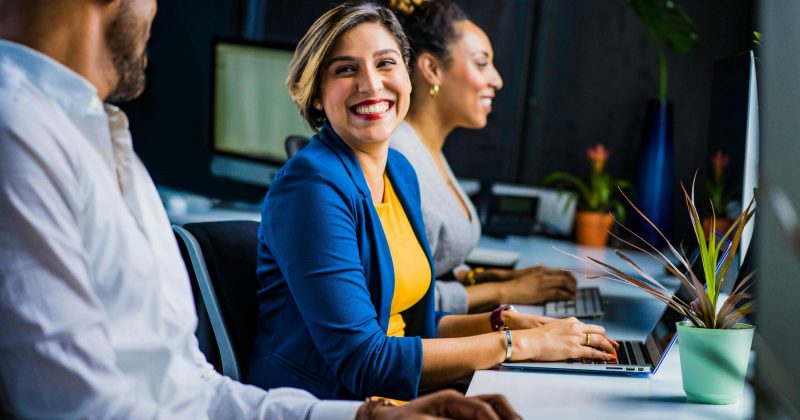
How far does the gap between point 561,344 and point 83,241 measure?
89cm

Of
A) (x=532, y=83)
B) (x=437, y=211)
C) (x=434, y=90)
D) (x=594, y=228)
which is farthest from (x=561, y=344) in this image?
(x=532, y=83)

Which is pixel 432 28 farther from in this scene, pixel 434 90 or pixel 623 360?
pixel 623 360

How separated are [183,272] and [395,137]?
129 cm

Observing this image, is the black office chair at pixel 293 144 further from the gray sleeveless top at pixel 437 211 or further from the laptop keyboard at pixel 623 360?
the laptop keyboard at pixel 623 360

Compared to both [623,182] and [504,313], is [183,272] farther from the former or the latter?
[623,182]

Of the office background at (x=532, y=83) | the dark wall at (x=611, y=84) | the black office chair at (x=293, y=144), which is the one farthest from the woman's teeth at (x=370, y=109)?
the dark wall at (x=611, y=84)

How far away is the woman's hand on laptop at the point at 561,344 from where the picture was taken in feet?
4.81

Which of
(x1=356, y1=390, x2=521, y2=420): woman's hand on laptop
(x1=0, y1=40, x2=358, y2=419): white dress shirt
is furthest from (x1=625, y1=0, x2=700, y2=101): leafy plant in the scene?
(x1=0, y1=40, x2=358, y2=419): white dress shirt

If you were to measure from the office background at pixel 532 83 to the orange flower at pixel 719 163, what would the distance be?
3.92ft

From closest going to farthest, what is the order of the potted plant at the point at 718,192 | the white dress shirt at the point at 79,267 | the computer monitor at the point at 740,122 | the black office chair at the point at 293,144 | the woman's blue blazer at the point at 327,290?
the white dress shirt at the point at 79,267, the woman's blue blazer at the point at 327,290, the computer monitor at the point at 740,122, the potted plant at the point at 718,192, the black office chair at the point at 293,144

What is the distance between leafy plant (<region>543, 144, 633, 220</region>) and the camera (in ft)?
10.5

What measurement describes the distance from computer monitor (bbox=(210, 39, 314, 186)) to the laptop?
1808mm

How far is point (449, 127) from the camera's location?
248 cm

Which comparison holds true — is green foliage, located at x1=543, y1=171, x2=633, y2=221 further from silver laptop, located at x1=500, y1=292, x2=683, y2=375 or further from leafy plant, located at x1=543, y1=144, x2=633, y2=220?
silver laptop, located at x1=500, y1=292, x2=683, y2=375
